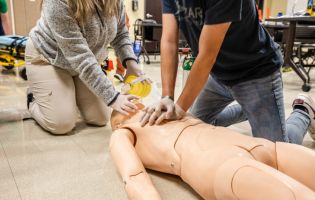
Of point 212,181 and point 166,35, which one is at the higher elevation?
point 166,35

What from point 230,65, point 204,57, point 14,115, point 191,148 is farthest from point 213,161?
point 14,115

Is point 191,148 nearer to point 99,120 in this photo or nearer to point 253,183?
point 253,183

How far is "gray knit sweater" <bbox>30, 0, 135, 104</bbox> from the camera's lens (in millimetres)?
1317

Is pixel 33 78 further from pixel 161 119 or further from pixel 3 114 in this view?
pixel 161 119

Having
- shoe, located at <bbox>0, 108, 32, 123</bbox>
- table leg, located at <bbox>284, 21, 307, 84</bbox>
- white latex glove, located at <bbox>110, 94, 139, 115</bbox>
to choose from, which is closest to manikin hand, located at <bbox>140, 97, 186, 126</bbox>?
white latex glove, located at <bbox>110, 94, 139, 115</bbox>

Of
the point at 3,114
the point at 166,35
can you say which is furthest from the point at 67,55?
the point at 3,114

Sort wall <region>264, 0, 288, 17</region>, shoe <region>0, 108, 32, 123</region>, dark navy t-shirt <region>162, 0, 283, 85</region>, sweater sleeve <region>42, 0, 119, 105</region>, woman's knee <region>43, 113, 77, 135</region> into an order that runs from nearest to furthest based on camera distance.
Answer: dark navy t-shirt <region>162, 0, 283, 85</region>
sweater sleeve <region>42, 0, 119, 105</region>
woman's knee <region>43, 113, 77, 135</region>
shoe <region>0, 108, 32, 123</region>
wall <region>264, 0, 288, 17</region>

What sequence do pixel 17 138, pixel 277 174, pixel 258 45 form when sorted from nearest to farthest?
1. pixel 277 174
2. pixel 258 45
3. pixel 17 138

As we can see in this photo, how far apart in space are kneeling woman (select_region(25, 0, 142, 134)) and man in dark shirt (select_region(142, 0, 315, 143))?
23cm

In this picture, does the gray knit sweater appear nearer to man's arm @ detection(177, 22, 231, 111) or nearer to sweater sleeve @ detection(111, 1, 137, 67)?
sweater sleeve @ detection(111, 1, 137, 67)

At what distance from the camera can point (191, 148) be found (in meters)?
0.90

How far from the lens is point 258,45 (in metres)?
1.14

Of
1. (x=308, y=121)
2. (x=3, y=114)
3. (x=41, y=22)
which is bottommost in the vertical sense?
(x=3, y=114)

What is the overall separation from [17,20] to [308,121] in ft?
20.0
